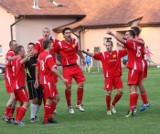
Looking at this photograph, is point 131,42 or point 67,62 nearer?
point 131,42

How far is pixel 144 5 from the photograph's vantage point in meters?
50.2

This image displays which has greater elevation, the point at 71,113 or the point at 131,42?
the point at 131,42

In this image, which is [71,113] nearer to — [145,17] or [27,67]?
[27,67]

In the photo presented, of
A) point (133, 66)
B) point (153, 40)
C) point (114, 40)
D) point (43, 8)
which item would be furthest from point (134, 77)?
point (43, 8)

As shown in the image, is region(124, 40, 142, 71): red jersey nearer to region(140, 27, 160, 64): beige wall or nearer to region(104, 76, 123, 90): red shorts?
region(104, 76, 123, 90): red shorts

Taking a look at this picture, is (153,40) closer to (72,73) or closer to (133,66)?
(72,73)

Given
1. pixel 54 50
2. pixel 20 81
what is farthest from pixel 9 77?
pixel 54 50

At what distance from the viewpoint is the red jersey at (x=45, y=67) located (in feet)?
42.3

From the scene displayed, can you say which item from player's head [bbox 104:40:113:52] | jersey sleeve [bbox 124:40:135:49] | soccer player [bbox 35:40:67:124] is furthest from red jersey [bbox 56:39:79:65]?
soccer player [bbox 35:40:67:124]

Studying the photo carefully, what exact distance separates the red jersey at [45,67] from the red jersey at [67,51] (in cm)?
194

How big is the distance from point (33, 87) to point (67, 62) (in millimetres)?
Answer: 1675

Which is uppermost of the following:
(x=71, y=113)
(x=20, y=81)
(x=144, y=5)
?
(x=144, y=5)

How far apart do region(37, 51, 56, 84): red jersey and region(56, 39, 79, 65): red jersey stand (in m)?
1.94

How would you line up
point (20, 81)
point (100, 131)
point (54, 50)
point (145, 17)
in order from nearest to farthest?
point (100, 131)
point (20, 81)
point (54, 50)
point (145, 17)
